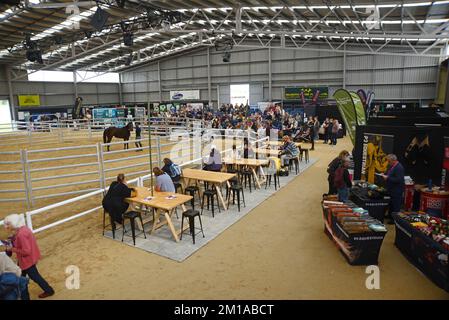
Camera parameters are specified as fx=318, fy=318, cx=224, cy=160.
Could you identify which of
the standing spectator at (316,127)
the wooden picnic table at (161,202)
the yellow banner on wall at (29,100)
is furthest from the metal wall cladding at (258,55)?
the wooden picnic table at (161,202)

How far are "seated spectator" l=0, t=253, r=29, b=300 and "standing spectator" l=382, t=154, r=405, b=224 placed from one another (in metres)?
6.23

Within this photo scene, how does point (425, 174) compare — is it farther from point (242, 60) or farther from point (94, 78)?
point (94, 78)

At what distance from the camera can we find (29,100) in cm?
2931

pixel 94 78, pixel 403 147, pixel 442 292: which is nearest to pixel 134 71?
pixel 94 78

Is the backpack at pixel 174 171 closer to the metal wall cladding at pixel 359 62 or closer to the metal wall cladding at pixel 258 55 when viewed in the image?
the metal wall cladding at pixel 359 62

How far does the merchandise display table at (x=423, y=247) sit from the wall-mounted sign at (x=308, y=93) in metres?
20.7

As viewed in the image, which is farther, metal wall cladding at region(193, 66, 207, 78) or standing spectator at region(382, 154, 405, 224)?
metal wall cladding at region(193, 66, 207, 78)

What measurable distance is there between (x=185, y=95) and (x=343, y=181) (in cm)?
2730

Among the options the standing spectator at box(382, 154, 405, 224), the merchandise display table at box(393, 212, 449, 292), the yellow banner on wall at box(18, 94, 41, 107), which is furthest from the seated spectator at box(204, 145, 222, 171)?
the yellow banner on wall at box(18, 94, 41, 107)

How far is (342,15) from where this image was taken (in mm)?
15398

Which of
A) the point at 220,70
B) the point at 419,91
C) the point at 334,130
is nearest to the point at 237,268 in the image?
the point at 334,130

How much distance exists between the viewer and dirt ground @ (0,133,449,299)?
4223 mm

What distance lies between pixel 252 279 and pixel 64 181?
7318 millimetres

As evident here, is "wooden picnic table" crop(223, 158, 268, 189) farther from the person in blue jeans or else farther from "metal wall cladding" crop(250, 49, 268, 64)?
"metal wall cladding" crop(250, 49, 268, 64)
